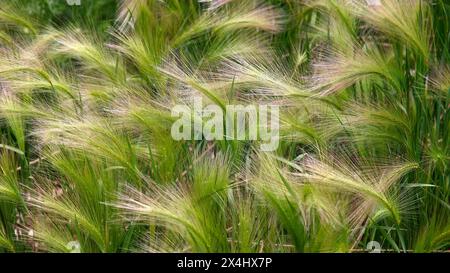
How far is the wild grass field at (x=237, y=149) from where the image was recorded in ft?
6.18

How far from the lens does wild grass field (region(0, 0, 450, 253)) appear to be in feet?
6.18

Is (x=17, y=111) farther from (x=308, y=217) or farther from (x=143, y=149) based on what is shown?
(x=308, y=217)

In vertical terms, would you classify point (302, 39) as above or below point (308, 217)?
above

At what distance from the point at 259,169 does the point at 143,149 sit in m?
0.31

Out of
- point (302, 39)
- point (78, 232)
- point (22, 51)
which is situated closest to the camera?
point (78, 232)

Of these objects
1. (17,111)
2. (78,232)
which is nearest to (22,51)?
(17,111)

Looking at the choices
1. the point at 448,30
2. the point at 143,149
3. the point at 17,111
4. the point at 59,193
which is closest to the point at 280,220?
the point at 143,149

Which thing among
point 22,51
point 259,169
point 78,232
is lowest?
point 78,232

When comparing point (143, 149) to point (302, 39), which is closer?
point (143, 149)

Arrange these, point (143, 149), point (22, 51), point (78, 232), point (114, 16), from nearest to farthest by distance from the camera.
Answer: point (78, 232) < point (143, 149) < point (22, 51) < point (114, 16)

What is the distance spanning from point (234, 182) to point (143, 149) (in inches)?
8.1

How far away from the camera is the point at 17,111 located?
2184 millimetres

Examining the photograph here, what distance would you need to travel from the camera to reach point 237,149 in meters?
2.06

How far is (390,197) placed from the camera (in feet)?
6.32
